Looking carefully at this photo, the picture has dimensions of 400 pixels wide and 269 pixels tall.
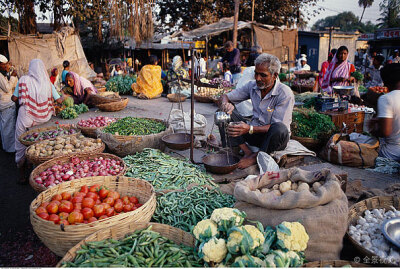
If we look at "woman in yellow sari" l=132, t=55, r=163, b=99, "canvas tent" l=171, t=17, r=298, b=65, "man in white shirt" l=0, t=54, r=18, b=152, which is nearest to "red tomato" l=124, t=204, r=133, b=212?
"man in white shirt" l=0, t=54, r=18, b=152

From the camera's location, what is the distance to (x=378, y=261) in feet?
5.73

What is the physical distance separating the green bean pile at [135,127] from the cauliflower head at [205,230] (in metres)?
2.66

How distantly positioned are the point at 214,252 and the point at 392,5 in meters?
37.7

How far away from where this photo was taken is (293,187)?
2.24 metres

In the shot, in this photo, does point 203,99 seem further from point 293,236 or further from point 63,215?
point 293,236

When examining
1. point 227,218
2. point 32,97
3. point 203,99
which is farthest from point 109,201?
point 203,99

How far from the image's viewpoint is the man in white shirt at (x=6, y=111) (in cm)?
532

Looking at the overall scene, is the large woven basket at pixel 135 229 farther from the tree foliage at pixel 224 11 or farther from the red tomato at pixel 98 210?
the tree foliage at pixel 224 11

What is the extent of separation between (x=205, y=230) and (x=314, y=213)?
779mm

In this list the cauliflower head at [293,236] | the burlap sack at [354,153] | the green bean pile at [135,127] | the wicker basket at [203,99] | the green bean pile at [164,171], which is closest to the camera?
the cauliflower head at [293,236]

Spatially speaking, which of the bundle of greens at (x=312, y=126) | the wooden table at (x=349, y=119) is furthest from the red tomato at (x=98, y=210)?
the wooden table at (x=349, y=119)

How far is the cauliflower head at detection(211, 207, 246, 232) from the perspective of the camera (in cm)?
180

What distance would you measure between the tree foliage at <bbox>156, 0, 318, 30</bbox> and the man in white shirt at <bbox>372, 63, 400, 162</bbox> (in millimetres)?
18180

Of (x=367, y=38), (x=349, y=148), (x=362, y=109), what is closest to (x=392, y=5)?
(x=367, y=38)
